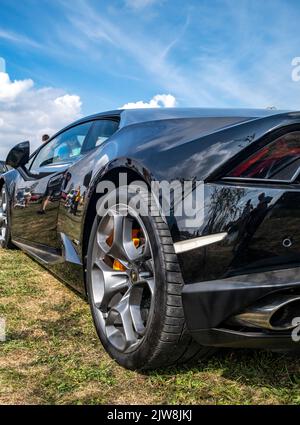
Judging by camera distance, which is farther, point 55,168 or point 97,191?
point 55,168

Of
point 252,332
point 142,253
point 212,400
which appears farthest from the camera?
point 142,253

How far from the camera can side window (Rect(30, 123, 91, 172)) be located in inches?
128

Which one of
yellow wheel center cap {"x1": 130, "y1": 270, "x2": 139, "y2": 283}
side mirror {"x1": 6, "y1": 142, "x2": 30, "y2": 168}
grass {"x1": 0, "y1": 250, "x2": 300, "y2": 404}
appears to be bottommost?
grass {"x1": 0, "y1": 250, "x2": 300, "y2": 404}

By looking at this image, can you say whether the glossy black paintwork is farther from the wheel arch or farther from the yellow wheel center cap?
the yellow wheel center cap

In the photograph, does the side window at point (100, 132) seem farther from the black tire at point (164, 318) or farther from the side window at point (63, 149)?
the black tire at point (164, 318)

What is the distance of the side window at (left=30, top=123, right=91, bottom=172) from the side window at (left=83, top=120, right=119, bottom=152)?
118 mm

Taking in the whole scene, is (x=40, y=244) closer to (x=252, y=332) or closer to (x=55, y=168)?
(x=55, y=168)

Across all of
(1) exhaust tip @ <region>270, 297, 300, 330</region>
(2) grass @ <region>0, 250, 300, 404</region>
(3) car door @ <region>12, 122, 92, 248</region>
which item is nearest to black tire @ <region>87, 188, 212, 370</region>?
(2) grass @ <region>0, 250, 300, 404</region>

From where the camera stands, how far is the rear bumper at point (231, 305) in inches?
60.3

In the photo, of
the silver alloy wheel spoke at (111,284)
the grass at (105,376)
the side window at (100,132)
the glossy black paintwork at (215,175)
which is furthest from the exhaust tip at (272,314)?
the side window at (100,132)

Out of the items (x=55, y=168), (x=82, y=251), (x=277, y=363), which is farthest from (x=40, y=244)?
(x=277, y=363)
